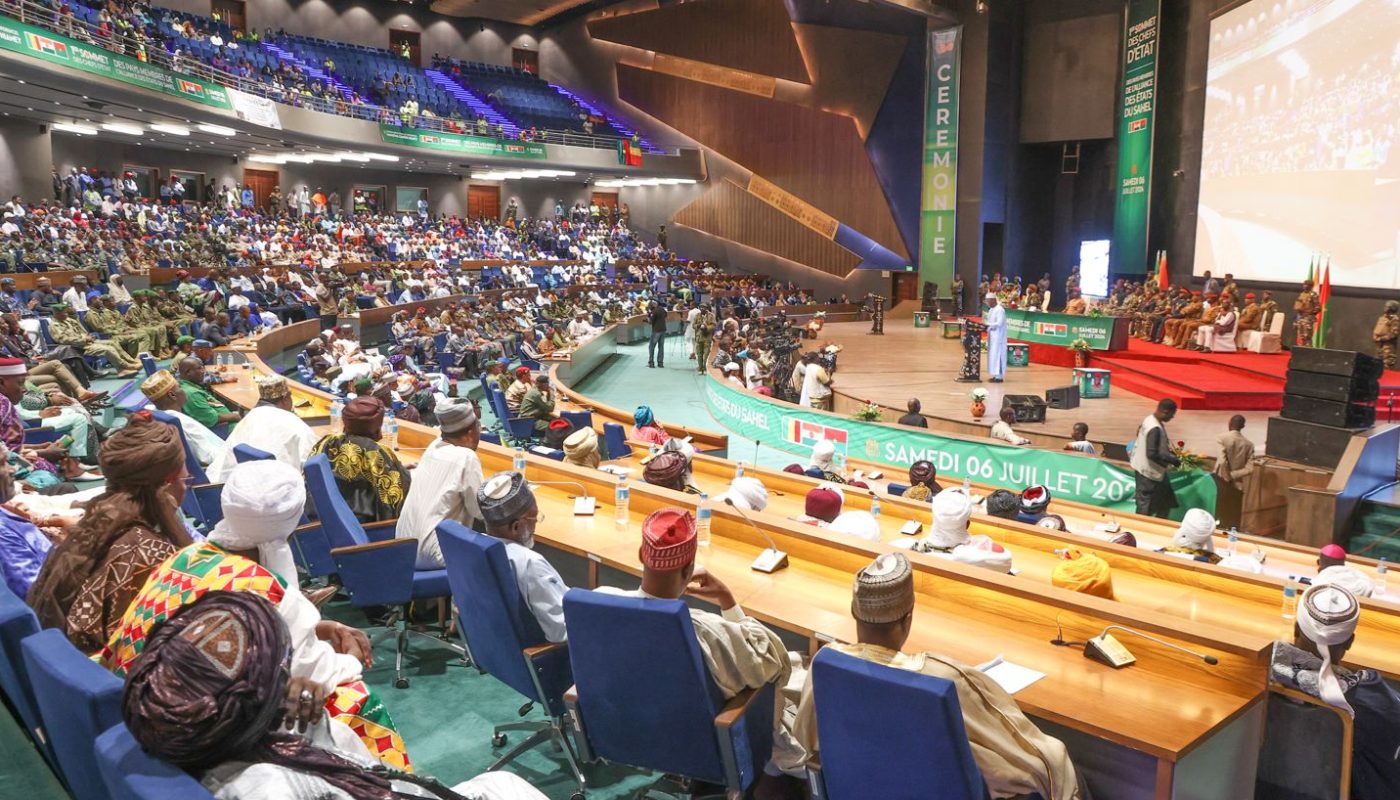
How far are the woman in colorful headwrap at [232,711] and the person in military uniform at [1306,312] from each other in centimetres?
1523

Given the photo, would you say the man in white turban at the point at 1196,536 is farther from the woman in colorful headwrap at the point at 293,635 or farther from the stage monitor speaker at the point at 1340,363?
the woman in colorful headwrap at the point at 293,635

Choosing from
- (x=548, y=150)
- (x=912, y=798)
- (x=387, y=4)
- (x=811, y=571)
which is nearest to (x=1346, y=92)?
(x=811, y=571)

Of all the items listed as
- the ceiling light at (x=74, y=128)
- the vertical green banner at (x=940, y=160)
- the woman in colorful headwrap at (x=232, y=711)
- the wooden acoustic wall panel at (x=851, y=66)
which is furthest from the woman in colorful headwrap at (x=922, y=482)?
the wooden acoustic wall panel at (x=851, y=66)

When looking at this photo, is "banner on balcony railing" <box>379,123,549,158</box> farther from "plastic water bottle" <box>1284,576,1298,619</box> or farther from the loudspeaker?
"plastic water bottle" <box>1284,576,1298,619</box>

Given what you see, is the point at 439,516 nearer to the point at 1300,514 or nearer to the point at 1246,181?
the point at 1300,514

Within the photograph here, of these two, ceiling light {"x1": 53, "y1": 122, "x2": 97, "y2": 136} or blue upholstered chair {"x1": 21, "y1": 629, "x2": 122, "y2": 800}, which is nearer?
blue upholstered chair {"x1": 21, "y1": 629, "x2": 122, "y2": 800}

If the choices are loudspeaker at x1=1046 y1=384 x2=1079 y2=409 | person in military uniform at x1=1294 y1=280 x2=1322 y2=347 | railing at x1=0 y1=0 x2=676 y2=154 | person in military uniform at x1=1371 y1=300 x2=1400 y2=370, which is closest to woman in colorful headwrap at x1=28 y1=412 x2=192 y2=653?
loudspeaker at x1=1046 y1=384 x2=1079 y2=409

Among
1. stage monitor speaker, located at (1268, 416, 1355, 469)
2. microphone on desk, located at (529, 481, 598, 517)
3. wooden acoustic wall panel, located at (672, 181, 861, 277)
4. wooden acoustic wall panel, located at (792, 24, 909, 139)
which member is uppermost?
wooden acoustic wall panel, located at (792, 24, 909, 139)

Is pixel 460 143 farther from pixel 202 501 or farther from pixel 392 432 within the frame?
pixel 202 501

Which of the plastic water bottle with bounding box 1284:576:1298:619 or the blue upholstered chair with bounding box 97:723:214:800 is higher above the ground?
the blue upholstered chair with bounding box 97:723:214:800

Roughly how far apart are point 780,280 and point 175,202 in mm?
17269

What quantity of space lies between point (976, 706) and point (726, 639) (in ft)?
2.31

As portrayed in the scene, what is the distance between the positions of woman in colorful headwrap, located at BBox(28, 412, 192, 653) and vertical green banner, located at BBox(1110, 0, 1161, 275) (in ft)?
68.8

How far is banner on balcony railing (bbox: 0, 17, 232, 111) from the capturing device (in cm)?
1307
